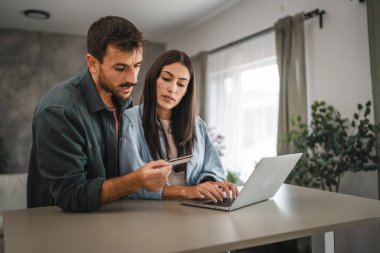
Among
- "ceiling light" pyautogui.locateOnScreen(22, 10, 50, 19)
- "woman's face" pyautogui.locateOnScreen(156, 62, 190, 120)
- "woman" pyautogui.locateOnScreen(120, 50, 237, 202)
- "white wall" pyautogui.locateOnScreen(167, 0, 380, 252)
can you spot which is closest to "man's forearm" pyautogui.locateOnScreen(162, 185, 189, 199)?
"woman" pyautogui.locateOnScreen(120, 50, 237, 202)

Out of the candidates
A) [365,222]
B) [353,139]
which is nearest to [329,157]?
[353,139]

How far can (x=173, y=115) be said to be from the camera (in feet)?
5.31

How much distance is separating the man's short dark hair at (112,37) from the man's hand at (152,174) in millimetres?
422

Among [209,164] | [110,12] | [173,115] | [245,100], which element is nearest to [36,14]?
[110,12]

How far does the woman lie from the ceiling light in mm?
3460

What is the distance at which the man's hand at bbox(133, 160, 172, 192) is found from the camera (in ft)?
3.44

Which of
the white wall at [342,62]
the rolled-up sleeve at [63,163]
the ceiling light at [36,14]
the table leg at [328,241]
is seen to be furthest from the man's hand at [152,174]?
the ceiling light at [36,14]

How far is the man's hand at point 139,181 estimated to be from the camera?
1054 mm

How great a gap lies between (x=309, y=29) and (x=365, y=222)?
253 centimetres

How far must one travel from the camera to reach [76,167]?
1.09 metres

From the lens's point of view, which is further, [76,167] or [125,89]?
[125,89]

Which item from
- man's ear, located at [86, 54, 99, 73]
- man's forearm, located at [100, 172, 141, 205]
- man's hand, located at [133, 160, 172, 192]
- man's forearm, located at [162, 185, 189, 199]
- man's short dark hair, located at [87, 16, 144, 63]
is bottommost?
man's forearm, located at [162, 185, 189, 199]

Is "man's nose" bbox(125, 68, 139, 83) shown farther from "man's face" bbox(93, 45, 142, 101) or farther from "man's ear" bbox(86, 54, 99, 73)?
"man's ear" bbox(86, 54, 99, 73)

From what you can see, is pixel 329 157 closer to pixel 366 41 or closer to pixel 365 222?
pixel 366 41
